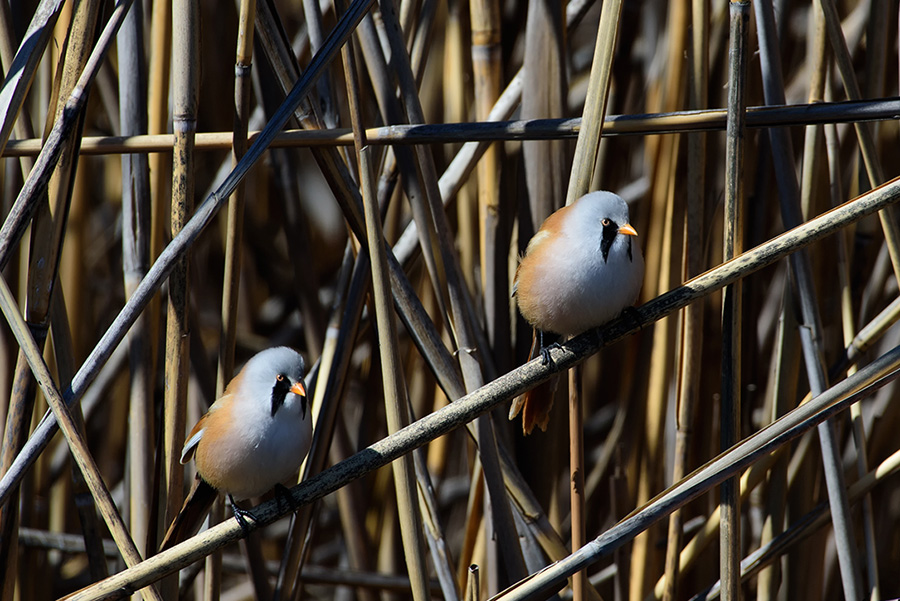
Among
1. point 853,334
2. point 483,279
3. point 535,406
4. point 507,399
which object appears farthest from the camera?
point 483,279

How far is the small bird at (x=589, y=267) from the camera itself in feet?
4.78

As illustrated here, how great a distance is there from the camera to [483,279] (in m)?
1.99

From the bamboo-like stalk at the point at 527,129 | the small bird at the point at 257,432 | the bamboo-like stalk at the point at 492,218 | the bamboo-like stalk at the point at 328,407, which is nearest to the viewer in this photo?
the bamboo-like stalk at the point at 527,129

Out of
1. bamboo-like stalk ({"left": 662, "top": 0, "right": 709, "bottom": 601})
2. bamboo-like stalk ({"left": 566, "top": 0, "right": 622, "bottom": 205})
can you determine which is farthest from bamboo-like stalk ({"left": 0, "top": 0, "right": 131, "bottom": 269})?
bamboo-like stalk ({"left": 662, "top": 0, "right": 709, "bottom": 601})

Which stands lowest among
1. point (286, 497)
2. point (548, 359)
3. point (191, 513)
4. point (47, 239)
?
point (191, 513)

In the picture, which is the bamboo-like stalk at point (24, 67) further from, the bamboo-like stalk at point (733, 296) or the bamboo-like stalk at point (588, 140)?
the bamboo-like stalk at point (733, 296)

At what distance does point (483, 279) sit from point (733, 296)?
0.74 meters

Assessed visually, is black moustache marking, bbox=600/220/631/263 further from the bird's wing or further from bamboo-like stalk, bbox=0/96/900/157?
the bird's wing

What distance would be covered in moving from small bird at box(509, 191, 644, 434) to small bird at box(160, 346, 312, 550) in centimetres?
50

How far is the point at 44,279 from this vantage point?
1.44 metres

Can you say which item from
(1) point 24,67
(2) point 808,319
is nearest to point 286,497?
(1) point 24,67

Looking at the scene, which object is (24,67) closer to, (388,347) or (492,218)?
(388,347)

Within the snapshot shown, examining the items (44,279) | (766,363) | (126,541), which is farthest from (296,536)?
(766,363)

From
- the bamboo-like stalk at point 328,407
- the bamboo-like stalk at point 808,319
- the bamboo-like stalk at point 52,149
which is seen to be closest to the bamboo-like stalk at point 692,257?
the bamboo-like stalk at point 808,319
